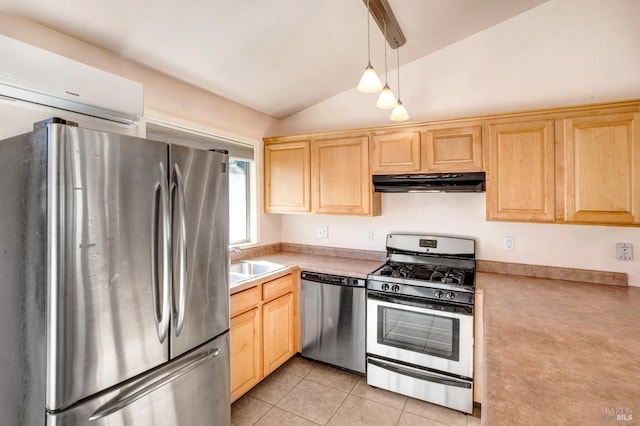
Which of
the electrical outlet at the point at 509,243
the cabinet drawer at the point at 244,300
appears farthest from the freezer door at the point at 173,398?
the electrical outlet at the point at 509,243

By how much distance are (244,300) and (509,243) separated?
218cm

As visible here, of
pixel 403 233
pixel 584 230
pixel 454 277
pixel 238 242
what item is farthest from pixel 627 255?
pixel 238 242

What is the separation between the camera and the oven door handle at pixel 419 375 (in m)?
2.20

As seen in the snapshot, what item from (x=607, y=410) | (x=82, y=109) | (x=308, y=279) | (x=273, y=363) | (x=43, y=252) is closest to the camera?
(x=607, y=410)

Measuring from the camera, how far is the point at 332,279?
269 centimetres

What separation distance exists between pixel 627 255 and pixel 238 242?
125 inches

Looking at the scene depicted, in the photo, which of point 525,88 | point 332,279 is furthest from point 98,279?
point 525,88

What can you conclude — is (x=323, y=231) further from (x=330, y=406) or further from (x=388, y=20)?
(x=388, y=20)

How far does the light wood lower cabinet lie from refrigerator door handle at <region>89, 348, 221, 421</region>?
1.67 feet

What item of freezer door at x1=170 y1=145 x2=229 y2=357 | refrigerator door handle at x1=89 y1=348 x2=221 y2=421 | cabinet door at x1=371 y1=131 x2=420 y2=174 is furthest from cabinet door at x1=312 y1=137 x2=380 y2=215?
refrigerator door handle at x1=89 y1=348 x2=221 y2=421

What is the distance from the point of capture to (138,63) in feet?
6.88

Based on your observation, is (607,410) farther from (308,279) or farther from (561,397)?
(308,279)

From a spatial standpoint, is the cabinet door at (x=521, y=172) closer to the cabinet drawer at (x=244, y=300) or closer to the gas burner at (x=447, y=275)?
the gas burner at (x=447, y=275)

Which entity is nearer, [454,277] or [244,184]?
[454,277]
